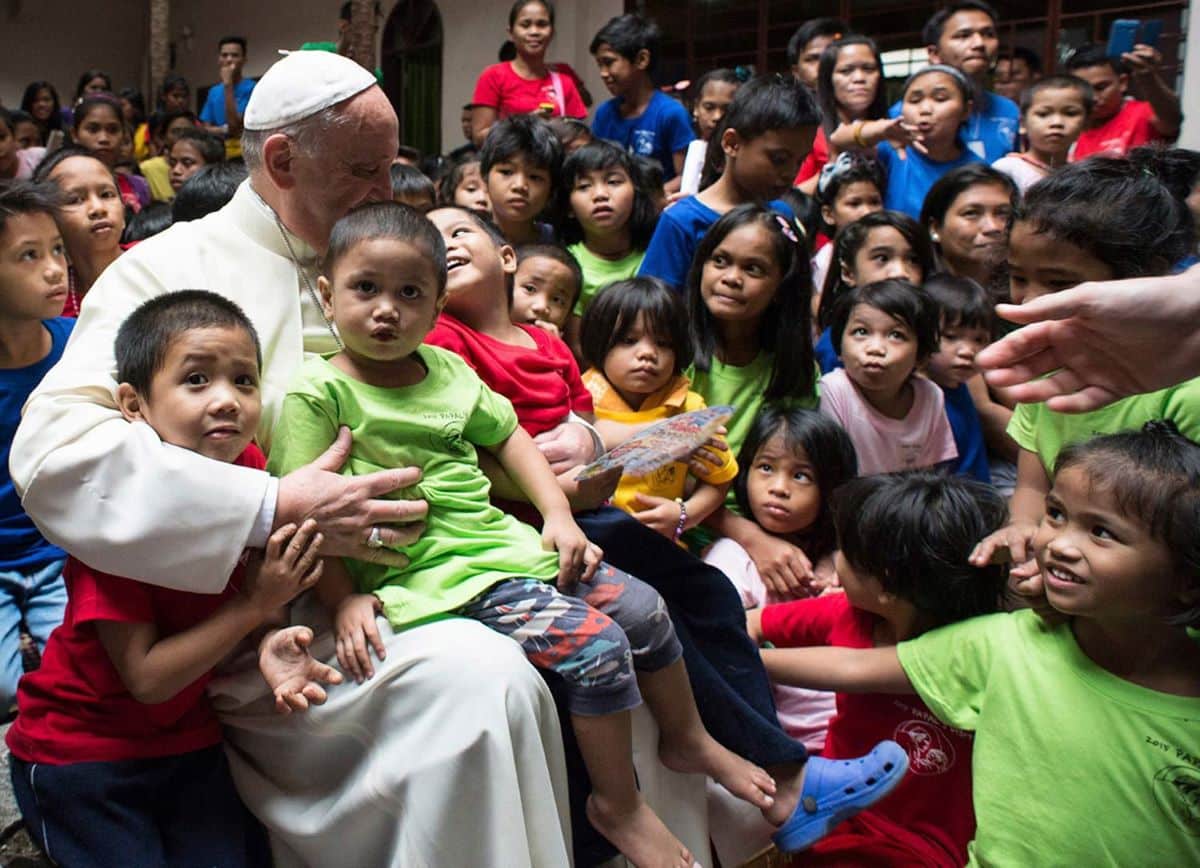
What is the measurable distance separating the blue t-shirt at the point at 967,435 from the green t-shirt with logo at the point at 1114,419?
42.1 inches

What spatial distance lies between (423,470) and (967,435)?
89.9 inches

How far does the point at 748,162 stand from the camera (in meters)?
3.95

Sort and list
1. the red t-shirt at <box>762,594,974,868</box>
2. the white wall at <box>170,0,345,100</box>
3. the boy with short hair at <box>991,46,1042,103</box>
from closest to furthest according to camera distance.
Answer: the red t-shirt at <box>762,594,974,868</box> → the boy with short hair at <box>991,46,1042,103</box> → the white wall at <box>170,0,345,100</box>

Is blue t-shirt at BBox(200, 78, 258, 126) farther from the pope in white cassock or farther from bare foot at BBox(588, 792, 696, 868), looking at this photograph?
bare foot at BBox(588, 792, 696, 868)

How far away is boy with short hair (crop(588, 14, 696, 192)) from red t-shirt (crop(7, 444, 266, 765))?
4.25m

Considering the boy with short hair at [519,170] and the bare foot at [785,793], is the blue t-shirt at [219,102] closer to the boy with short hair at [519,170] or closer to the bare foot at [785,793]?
the boy with short hair at [519,170]

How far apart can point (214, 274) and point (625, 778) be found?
133cm

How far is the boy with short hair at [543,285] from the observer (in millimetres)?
3621

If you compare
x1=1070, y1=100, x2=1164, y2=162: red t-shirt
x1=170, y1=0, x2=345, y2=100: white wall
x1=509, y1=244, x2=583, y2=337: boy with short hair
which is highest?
x1=170, y1=0, x2=345, y2=100: white wall

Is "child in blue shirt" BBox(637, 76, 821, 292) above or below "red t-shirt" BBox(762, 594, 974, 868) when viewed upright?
above

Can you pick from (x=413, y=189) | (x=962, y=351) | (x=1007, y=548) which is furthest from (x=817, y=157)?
(x=1007, y=548)

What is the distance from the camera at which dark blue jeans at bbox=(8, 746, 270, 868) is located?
77.1 inches

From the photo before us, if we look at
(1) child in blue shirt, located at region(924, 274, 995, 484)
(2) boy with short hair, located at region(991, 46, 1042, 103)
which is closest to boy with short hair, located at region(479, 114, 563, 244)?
(1) child in blue shirt, located at region(924, 274, 995, 484)

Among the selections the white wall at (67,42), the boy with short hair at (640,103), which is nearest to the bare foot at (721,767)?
the boy with short hair at (640,103)
